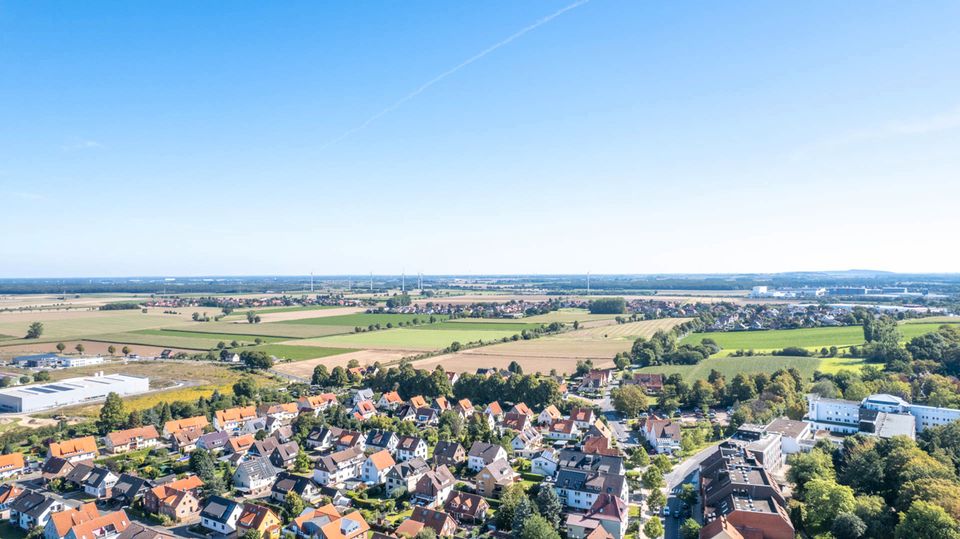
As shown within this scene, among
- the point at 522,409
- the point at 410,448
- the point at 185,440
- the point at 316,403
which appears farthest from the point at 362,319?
the point at 410,448

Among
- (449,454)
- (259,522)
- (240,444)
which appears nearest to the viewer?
(259,522)

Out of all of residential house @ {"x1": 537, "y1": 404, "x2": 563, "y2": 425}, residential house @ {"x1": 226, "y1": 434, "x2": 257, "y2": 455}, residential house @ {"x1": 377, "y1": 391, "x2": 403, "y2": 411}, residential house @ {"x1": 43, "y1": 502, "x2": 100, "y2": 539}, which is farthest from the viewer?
residential house @ {"x1": 377, "y1": 391, "x2": 403, "y2": 411}

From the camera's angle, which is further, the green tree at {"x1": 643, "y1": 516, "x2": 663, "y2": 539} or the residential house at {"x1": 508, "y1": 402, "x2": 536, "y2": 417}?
the residential house at {"x1": 508, "y1": 402, "x2": 536, "y2": 417}

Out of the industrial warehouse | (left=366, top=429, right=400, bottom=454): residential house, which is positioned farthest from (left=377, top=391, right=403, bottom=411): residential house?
the industrial warehouse

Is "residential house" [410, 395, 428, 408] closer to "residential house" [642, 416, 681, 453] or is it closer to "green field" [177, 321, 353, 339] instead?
"residential house" [642, 416, 681, 453]

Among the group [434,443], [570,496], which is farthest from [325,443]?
[570,496]

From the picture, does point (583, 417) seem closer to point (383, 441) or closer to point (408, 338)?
point (383, 441)

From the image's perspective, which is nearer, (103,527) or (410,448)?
(103,527)
